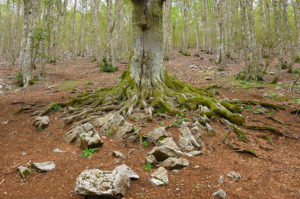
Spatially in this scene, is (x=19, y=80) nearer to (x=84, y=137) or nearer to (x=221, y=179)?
(x=84, y=137)

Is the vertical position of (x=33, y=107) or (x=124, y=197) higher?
(x=33, y=107)

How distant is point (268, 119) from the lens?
21.2 feet

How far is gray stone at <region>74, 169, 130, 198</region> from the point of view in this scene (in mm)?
2537

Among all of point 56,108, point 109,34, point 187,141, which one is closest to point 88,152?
point 187,141

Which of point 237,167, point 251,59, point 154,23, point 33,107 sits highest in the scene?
point 154,23

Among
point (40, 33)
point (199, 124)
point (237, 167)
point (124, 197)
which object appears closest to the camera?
point (124, 197)

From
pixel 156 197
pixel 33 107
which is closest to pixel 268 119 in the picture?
pixel 156 197

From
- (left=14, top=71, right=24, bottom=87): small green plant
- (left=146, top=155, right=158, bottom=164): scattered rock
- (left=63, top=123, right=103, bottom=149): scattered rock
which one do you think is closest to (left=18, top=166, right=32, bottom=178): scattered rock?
(left=63, top=123, right=103, bottom=149): scattered rock

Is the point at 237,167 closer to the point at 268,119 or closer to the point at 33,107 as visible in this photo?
the point at 268,119

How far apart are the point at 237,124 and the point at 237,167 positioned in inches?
87.3

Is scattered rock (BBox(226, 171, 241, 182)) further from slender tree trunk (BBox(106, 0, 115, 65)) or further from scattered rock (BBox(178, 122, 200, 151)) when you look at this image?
slender tree trunk (BBox(106, 0, 115, 65))

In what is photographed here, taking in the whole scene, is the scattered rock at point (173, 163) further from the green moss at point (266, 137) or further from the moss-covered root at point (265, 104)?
the moss-covered root at point (265, 104)

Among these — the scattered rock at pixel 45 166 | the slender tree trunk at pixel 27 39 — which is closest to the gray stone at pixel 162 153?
the scattered rock at pixel 45 166

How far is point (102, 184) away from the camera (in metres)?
2.63
